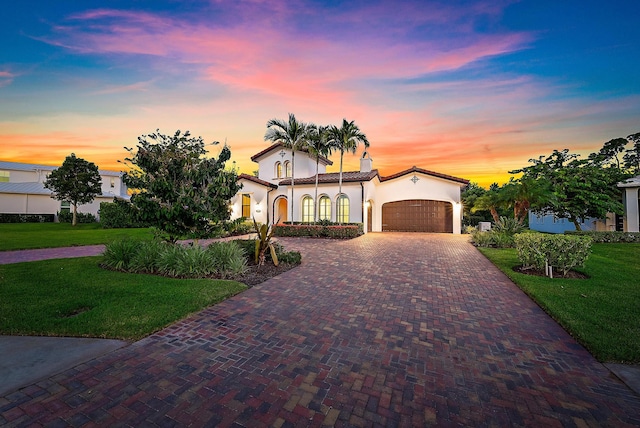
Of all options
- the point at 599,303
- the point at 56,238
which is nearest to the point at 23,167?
the point at 56,238

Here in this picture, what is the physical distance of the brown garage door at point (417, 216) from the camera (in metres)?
22.6

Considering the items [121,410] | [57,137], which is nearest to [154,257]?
[121,410]

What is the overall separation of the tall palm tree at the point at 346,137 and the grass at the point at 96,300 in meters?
13.8

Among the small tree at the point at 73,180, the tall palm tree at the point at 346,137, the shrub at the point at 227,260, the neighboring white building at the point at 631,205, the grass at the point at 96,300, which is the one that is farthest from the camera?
the small tree at the point at 73,180

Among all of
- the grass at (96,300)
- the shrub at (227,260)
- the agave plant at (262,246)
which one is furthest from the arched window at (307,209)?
the grass at (96,300)

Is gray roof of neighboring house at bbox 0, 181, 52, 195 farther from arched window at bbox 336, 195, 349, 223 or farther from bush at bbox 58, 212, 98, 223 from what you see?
arched window at bbox 336, 195, 349, 223

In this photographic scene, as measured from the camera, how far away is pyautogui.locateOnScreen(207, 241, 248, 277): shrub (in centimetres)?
786

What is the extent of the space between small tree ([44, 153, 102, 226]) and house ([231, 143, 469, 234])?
16.4 metres

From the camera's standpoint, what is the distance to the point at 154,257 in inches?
324

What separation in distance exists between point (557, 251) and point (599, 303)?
2.66m

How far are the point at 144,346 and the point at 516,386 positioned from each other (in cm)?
494

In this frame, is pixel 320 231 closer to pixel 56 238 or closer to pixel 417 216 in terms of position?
pixel 417 216

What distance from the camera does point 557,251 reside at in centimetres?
790

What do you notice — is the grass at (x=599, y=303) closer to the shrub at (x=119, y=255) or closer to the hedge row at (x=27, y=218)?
the shrub at (x=119, y=255)
